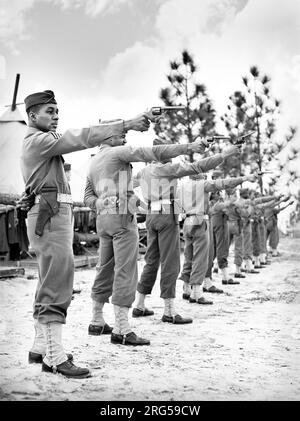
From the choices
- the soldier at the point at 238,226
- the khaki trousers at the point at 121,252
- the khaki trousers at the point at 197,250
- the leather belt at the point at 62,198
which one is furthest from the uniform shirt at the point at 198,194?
the leather belt at the point at 62,198

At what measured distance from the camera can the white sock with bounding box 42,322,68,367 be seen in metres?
3.35

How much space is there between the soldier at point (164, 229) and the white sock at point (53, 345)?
201cm

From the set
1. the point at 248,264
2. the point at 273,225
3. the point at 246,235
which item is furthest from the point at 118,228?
the point at 273,225

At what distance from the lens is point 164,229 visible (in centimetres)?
538

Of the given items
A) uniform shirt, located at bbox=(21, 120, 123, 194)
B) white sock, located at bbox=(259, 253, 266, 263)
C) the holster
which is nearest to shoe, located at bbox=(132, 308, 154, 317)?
uniform shirt, located at bbox=(21, 120, 123, 194)

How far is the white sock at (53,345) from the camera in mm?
3350

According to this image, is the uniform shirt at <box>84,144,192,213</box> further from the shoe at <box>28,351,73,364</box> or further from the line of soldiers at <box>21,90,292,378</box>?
the shoe at <box>28,351,73,364</box>

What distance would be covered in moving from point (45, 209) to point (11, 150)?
12.7 metres

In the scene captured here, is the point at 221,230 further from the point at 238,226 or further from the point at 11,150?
the point at 11,150

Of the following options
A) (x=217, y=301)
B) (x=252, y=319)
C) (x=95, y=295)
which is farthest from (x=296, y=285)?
(x=95, y=295)

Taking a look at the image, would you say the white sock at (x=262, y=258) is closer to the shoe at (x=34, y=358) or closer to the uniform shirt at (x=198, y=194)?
the uniform shirt at (x=198, y=194)

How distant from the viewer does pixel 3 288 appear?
726 cm

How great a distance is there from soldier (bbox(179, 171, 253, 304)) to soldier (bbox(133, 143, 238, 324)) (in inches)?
47.3

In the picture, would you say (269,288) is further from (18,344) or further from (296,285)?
(18,344)
